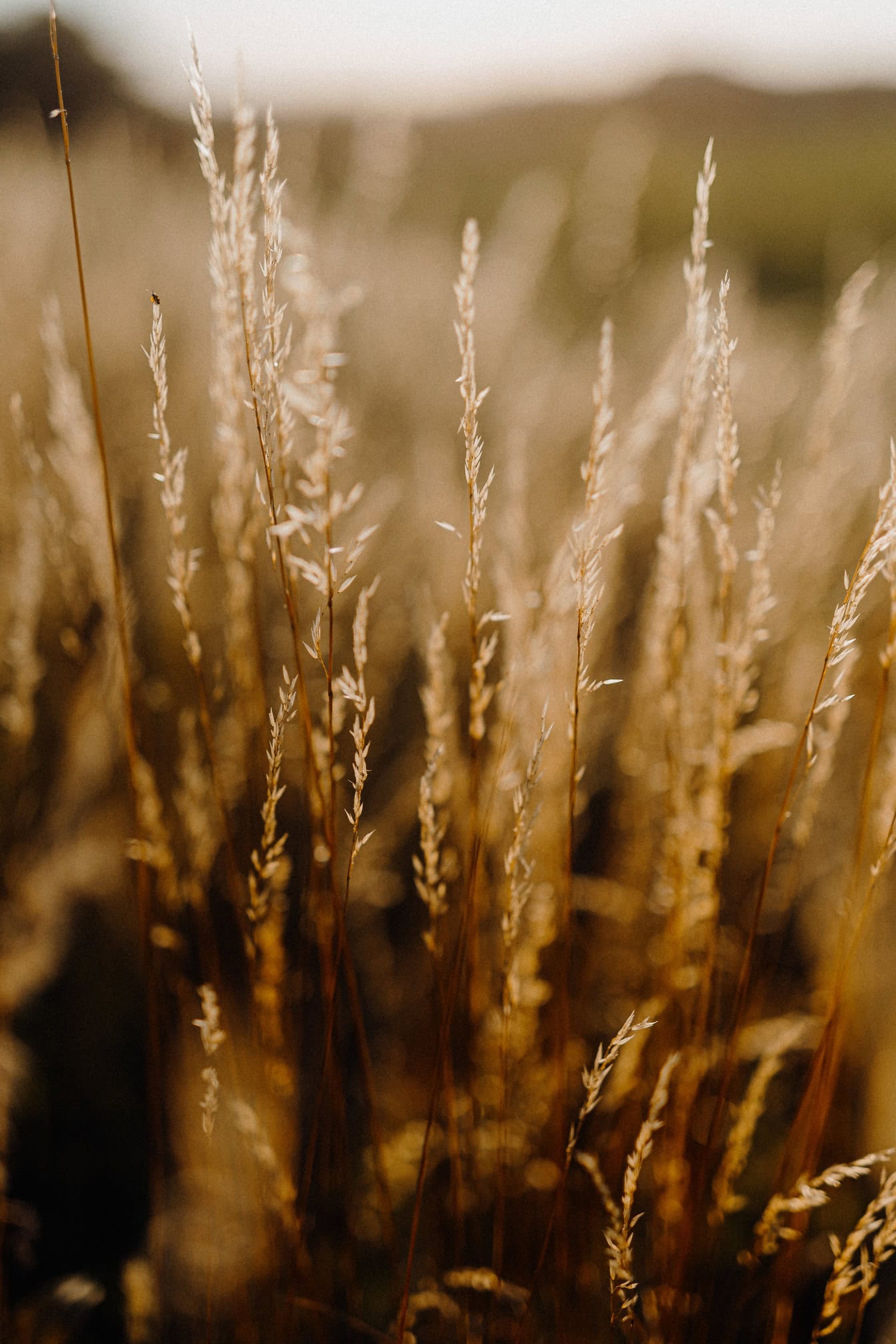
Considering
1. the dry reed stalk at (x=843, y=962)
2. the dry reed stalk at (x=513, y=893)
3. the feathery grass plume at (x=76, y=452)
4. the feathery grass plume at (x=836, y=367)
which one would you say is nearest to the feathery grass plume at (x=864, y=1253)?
the dry reed stalk at (x=843, y=962)

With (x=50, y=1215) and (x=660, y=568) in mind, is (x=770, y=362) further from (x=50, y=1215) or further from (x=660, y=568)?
(x=50, y=1215)

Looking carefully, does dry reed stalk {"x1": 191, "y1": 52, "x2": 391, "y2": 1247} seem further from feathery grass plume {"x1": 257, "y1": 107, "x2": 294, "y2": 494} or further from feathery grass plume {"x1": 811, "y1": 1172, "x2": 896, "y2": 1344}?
feathery grass plume {"x1": 811, "y1": 1172, "x2": 896, "y2": 1344}

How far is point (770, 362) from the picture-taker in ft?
12.1

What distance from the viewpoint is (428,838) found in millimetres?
869

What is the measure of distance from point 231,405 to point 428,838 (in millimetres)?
518

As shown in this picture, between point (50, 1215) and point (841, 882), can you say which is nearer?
point (50, 1215)

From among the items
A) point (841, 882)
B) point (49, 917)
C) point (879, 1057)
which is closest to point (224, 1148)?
point (49, 917)

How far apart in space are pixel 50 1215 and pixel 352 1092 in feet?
1.93

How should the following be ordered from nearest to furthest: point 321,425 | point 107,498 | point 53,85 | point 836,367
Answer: point 321,425, point 107,498, point 836,367, point 53,85

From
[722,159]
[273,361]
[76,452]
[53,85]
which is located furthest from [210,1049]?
[722,159]

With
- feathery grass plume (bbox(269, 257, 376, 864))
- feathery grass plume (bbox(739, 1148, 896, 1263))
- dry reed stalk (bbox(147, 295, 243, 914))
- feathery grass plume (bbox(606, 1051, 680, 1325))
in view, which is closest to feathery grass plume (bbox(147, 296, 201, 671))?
dry reed stalk (bbox(147, 295, 243, 914))

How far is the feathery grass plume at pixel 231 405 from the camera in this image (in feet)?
2.43

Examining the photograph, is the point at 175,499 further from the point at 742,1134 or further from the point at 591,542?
the point at 742,1134

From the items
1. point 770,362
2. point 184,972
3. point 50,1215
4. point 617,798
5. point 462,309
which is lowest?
point 50,1215
